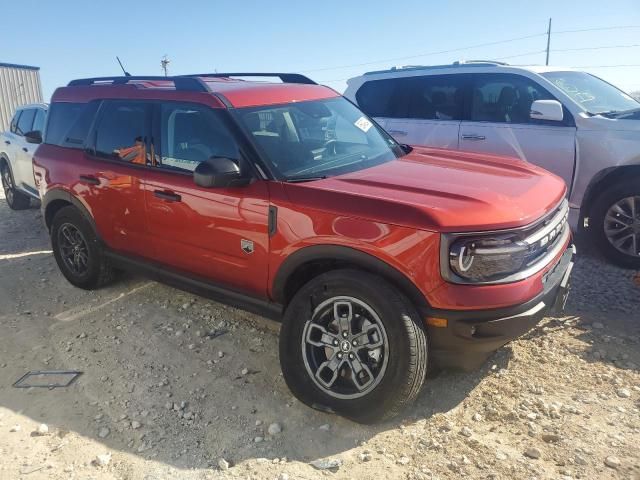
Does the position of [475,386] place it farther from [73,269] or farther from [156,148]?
[73,269]

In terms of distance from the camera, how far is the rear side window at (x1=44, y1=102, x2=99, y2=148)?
4656 millimetres

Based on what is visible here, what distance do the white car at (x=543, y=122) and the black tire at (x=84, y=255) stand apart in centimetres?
365

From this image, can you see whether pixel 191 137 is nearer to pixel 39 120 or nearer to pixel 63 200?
pixel 63 200

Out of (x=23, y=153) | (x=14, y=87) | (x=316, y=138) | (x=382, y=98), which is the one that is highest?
(x=14, y=87)

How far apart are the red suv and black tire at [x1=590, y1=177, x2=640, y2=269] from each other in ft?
5.67

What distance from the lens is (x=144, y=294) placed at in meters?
4.85

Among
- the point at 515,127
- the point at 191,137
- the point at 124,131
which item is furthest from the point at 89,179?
the point at 515,127

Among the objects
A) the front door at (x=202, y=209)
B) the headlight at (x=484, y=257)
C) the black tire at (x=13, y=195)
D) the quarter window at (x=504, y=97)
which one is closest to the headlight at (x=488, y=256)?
the headlight at (x=484, y=257)

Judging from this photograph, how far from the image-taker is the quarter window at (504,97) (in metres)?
5.67

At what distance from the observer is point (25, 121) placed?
8.39m

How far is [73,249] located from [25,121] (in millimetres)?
4546

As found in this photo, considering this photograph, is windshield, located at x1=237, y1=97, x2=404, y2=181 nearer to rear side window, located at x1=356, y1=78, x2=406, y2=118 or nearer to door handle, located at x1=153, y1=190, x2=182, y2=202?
door handle, located at x1=153, y1=190, x2=182, y2=202

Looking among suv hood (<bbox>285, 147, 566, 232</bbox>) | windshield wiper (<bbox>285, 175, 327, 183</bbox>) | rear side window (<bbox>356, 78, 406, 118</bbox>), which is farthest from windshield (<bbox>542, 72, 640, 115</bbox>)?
windshield wiper (<bbox>285, 175, 327, 183</bbox>)

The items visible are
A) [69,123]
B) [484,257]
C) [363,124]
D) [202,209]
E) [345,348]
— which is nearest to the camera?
[484,257]
